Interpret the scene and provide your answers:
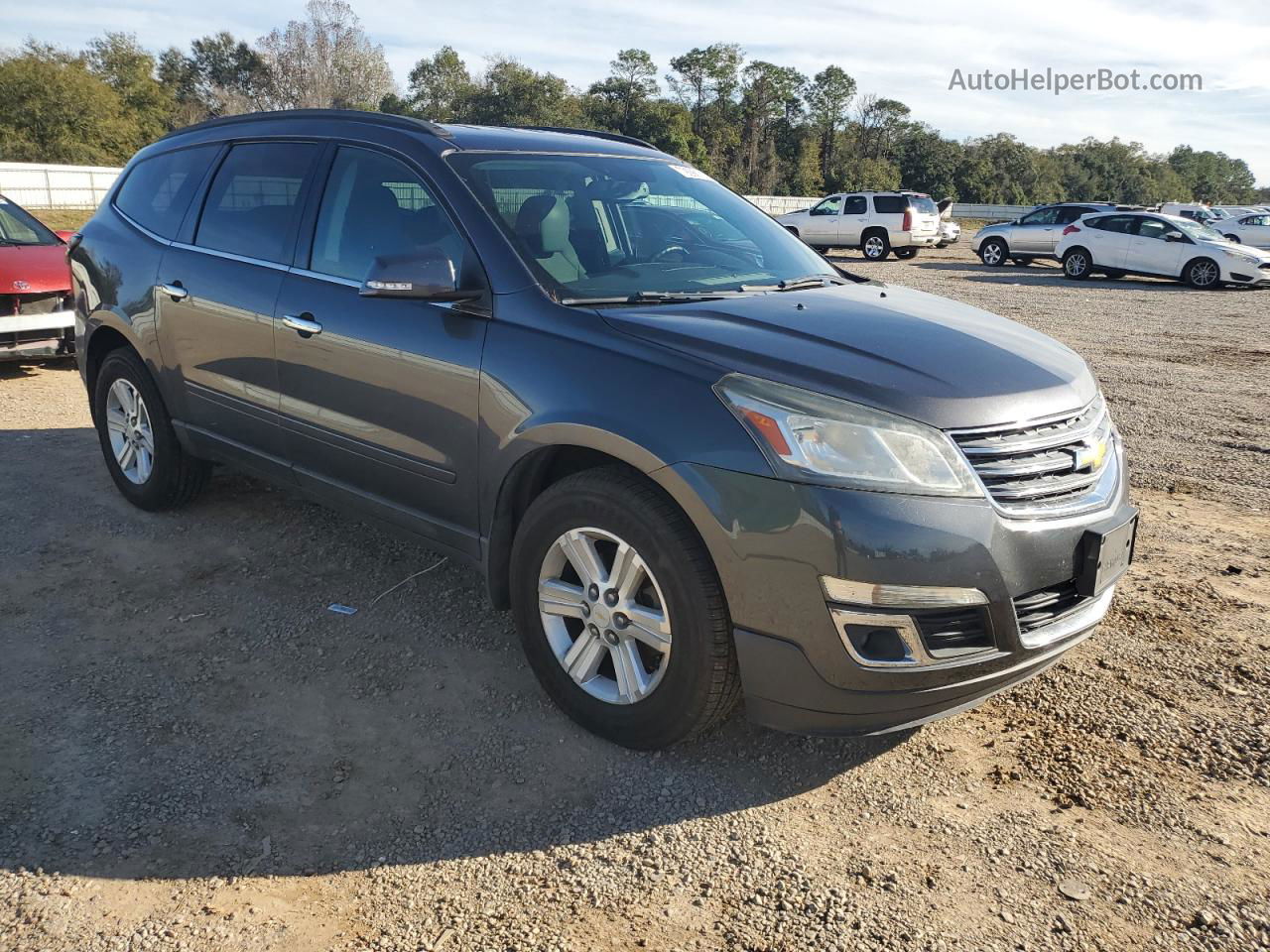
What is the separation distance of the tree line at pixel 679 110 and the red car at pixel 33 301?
4420 centimetres

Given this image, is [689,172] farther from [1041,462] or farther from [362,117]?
[1041,462]

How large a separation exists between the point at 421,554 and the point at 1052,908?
121 inches

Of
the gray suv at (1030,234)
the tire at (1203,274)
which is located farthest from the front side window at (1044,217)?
the tire at (1203,274)

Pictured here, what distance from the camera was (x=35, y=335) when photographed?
828 cm

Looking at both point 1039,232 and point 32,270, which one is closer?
point 32,270

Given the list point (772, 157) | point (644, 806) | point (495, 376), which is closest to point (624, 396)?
point (495, 376)

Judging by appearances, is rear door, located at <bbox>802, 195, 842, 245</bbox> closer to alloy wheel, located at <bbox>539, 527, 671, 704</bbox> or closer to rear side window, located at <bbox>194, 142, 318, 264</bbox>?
rear side window, located at <bbox>194, 142, 318, 264</bbox>

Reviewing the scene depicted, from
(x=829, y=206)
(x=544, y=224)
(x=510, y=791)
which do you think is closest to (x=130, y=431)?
(x=544, y=224)

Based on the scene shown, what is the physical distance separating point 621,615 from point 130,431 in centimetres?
345

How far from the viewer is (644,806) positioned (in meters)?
2.89

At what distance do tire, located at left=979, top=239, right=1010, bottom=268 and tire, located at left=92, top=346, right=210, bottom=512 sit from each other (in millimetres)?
23949

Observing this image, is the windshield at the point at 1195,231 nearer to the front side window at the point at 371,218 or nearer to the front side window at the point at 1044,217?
the front side window at the point at 1044,217

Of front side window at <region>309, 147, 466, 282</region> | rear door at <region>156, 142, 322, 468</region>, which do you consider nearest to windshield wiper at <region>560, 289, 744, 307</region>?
front side window at <region>309, 147, 466, 282</region>

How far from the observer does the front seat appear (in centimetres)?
339
